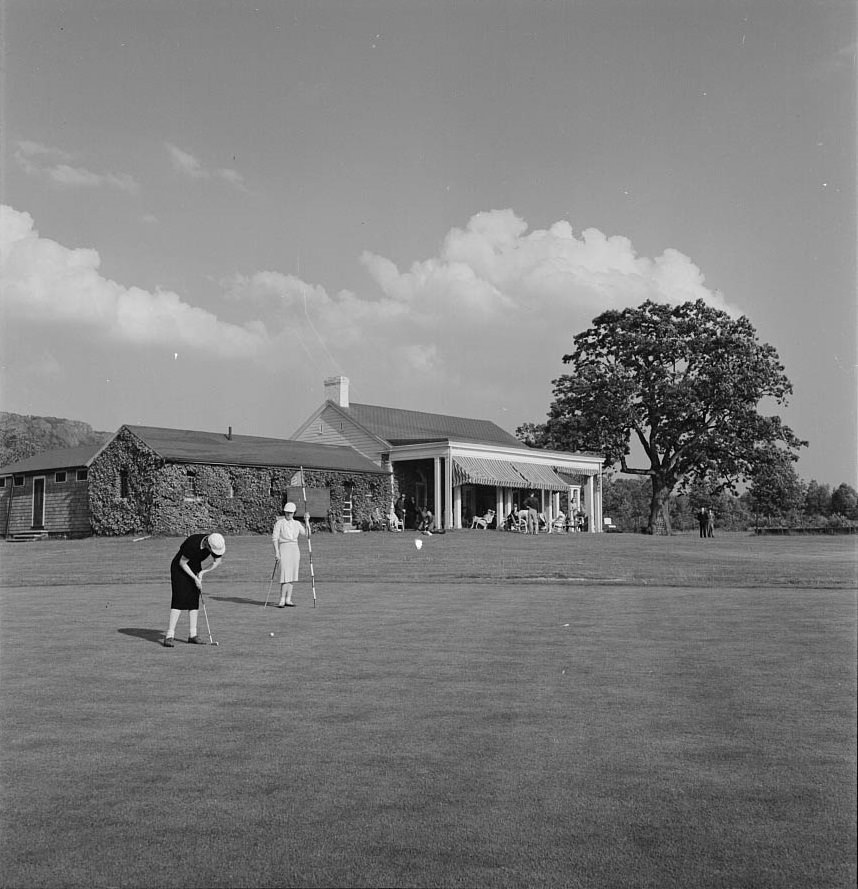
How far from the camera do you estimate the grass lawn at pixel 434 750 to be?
17.3 ft

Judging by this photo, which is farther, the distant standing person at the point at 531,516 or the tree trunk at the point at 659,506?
the tree trunk at the point at 659,506

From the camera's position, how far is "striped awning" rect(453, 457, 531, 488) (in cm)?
4656

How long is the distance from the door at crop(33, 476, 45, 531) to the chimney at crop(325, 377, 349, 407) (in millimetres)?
14630

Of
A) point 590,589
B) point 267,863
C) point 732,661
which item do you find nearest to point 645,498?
point 590,589

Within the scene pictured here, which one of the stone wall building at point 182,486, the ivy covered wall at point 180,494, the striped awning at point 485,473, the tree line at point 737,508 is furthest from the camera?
the tree line at point 737,508

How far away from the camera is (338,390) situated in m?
54.1

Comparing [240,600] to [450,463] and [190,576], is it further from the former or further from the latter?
[450,463]

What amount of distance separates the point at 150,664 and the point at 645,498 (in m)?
90.9

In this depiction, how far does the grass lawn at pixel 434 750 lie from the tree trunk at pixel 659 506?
1619 inches

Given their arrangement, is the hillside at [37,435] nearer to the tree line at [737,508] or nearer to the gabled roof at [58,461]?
the gabled roof at [58,461]

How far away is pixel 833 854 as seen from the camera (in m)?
5.28

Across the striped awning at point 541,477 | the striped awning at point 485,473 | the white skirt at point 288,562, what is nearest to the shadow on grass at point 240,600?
the white skirt at point 288,562

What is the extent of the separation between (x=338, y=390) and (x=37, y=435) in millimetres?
66471

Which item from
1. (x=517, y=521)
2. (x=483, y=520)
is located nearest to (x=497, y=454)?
(x=517, y=521)
